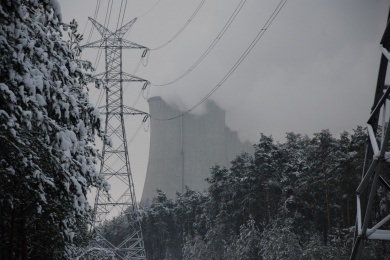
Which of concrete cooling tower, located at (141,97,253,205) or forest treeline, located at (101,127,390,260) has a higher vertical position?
concrete cooling tower, located at (141,97,253,205)

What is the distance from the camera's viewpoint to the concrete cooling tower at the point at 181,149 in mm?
49250

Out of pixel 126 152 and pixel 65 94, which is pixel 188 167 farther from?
pixel 65 94

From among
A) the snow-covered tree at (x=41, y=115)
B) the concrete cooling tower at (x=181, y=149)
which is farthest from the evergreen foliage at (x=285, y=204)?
the snow-covered tree at (x=41, y=115)

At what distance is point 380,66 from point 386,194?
20.0 meters

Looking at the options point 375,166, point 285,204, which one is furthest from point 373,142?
point 285,204

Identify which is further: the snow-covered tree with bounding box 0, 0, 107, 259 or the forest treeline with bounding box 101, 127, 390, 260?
the forest treeline with bounding box 101, 127, 390, 260

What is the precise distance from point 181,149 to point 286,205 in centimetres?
2287

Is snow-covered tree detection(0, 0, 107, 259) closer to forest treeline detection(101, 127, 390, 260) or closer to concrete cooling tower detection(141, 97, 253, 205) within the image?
forest treeline detection(101, 127, 390, 260)

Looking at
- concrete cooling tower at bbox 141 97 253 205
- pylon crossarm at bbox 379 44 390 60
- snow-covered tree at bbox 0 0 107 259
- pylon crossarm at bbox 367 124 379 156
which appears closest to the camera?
snow-covered tree at bbox 0 0 107 259

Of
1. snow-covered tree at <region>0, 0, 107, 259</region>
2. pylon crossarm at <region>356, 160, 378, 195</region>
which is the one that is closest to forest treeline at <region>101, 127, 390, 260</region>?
pylon crossarm at <region>356, 160, 378, 195</region>

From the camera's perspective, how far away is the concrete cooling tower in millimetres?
49250

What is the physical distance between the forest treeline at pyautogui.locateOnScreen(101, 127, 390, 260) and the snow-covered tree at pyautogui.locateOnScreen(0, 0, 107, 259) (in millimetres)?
19376

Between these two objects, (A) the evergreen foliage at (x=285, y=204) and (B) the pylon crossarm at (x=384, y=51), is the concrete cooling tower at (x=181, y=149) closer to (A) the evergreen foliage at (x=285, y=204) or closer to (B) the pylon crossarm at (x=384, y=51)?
(A) the evergreen foliage at (x=285, y=204)

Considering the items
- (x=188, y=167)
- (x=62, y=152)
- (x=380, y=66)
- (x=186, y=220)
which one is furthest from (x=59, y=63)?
(x=188, y=167)
